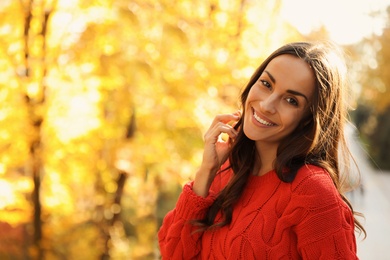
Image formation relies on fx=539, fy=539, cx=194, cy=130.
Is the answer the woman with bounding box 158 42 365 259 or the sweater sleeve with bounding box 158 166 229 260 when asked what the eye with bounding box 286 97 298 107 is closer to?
the woman with bounding box 158 42 365 259

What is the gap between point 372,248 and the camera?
7750 mm

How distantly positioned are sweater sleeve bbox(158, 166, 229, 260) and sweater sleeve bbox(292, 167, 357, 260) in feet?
1.45

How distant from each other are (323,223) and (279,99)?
1.32 ft

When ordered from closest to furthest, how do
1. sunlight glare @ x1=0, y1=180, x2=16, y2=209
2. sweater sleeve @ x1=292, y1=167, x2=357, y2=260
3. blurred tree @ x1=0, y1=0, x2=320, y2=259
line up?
sweater sleeve @ x1=292, y1=167, x2=357, y2=260 < blurred tree @ x1=0, y1=0, x2=320, y2=259 < sunlight glare @ x1=0, y1=180, x2=16, y2=209

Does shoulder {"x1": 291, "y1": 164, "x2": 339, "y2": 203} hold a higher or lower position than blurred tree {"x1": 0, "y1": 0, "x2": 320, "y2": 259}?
higher

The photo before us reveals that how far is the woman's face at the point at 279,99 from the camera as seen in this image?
Result: 161 cm

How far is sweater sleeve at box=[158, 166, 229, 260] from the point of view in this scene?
1892mm

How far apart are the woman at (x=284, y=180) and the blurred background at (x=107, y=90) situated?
1.68m

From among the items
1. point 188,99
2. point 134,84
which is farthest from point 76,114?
point 188,99

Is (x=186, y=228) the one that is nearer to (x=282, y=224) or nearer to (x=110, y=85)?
(x=282, y=224)

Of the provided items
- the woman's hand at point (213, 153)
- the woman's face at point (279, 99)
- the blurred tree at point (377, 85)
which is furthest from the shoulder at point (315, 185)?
the blurred tree at point (377, 85)

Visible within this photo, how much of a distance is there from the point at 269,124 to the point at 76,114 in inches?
121

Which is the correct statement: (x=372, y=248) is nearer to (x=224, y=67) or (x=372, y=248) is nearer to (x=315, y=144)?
(x=224, y=67)

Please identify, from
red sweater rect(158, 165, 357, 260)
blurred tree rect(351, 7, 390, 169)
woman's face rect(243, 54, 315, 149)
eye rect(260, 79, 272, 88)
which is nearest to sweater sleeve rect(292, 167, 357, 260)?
red sweater rect(158, 165, 357, 260)
